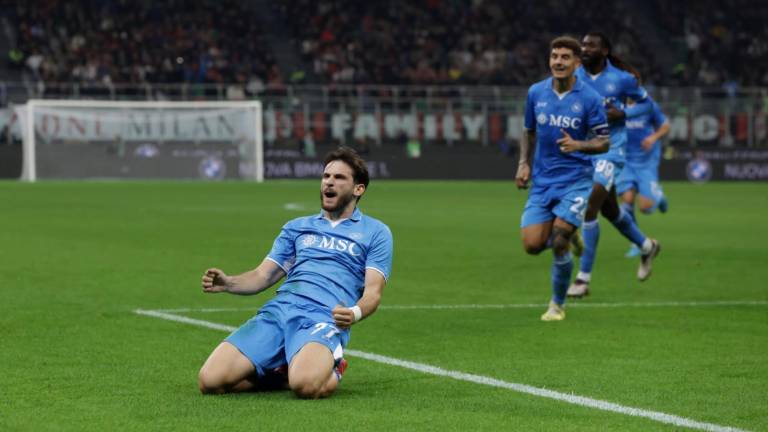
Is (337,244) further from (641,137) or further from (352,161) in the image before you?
(641,137)

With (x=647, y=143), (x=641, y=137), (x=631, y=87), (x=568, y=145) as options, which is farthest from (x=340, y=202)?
(x=641, y=137)

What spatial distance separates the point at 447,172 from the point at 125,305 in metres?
28.4

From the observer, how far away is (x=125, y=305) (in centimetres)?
1084

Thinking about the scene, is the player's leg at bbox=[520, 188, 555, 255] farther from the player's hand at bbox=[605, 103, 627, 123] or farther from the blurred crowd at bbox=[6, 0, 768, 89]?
the blurred crowd at bbox=[6, 0, 768, 89]

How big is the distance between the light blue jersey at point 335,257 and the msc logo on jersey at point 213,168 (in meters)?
31.2

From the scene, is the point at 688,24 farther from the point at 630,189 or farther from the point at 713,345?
the point at 713,345

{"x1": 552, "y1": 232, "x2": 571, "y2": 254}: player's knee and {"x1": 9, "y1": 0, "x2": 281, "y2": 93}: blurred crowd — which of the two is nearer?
{"x1": 552, "y1": 232, "x2": 571, "y2": 254}: player's knee

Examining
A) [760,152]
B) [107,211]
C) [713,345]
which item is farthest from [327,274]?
[760,152]

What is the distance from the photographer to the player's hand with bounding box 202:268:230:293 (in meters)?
6.66

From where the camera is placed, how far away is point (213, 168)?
38.3 metres

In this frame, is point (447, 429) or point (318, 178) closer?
point (447, 429)

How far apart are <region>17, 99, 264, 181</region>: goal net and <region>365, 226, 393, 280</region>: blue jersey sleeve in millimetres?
29829

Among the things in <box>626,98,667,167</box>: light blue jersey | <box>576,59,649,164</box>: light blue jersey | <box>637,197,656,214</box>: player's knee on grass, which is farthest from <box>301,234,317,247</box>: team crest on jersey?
<box>637,197,656,214</box>: player's knee on grass

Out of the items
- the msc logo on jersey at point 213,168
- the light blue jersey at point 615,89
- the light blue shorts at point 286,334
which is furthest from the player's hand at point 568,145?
the msc logo on jersey at point 213,168
